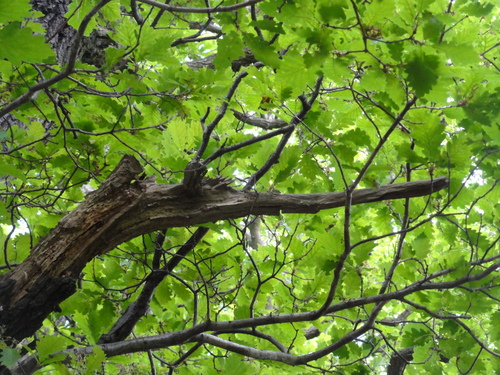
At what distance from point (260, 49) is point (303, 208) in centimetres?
70

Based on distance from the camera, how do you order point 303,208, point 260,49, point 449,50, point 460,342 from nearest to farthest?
point 449,50 → point 260,49 → point 303,208 → point 460,342

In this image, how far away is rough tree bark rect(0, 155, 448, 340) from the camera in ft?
5.53

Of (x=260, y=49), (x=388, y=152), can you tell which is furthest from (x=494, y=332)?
(x=260, y=49)

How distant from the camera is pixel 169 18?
2887 millimetres

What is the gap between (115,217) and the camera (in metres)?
1.78

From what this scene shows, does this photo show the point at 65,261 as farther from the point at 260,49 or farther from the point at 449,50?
the point at 449,50

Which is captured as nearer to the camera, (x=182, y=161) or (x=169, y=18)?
(x=182, y=161)

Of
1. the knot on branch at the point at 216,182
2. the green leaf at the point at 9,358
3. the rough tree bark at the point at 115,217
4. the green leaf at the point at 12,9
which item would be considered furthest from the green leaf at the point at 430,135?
the green leaf at the point at 9,358

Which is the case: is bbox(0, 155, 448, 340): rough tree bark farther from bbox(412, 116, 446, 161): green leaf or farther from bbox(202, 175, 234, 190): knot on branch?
bbox(412, 116, 446, 161): green leaf

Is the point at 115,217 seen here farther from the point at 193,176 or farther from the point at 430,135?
the point at 430,135

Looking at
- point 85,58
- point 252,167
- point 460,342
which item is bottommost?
point 460,342

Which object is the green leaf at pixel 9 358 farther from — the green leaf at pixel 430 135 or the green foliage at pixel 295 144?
the green leaf at pixel 430 135

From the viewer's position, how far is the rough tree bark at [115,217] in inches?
66.4

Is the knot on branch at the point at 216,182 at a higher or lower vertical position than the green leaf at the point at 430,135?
lower
